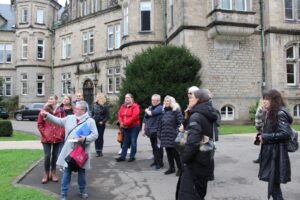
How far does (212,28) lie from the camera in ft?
70.2

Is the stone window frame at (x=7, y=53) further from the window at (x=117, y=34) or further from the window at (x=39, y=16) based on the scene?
the window at (x=117, y=34)

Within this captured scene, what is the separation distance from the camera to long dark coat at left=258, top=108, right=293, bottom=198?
5.30 meters

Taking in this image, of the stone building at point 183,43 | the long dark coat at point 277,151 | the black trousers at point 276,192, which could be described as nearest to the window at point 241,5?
the stone building at point 183,43

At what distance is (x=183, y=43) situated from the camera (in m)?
21.7

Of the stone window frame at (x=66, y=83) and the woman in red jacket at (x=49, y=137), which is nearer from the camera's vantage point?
the woman in red jacket at (x=49, y=137)

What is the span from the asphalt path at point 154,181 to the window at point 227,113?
11.4 meters

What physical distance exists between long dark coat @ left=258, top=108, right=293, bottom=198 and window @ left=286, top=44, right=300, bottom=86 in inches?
756

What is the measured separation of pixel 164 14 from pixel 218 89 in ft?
25.6

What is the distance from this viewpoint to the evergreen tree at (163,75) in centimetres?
1967

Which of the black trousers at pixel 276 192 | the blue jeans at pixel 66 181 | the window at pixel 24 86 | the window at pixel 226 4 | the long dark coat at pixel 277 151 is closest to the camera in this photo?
the long dark coat at pixel 277 151

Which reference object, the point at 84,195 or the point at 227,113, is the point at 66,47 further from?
the point at 84,195

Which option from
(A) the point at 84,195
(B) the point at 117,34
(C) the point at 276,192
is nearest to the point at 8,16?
(B) the point at 117,34

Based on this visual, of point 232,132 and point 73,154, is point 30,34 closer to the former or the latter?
point 232,132

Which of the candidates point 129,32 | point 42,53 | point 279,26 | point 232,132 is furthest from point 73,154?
point 42,53
